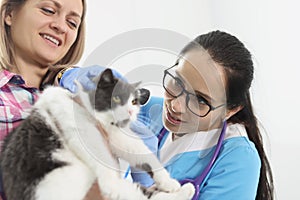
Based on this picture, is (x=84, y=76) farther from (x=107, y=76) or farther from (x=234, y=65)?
(x=234, y=65)

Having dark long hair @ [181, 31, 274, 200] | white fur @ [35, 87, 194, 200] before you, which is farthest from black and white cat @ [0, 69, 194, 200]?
dark long hair @ [181, 31, 274, 200]

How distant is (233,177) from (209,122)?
190 millimetres

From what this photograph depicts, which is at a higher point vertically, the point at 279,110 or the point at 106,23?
the point at 106,23

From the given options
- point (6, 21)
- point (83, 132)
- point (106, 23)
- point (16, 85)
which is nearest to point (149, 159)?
point (83, 132)

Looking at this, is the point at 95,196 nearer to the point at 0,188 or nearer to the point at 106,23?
the point at 0,188

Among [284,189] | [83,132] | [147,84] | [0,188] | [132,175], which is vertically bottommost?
[284,189]

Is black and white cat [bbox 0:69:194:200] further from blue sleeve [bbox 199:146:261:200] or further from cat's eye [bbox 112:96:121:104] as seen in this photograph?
blue sleeve [bbox 199:146:261:200]

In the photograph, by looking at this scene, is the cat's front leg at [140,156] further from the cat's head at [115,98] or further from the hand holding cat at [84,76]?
the hand holding cat at [84,76]

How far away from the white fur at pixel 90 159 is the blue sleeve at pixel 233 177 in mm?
130

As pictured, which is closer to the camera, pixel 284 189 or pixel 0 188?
pixel 0 188

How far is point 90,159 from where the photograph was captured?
97cm

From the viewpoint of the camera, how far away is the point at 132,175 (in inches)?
40.4

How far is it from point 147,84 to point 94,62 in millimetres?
163

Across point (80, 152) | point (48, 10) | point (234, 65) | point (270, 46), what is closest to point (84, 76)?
point (80, 152)
